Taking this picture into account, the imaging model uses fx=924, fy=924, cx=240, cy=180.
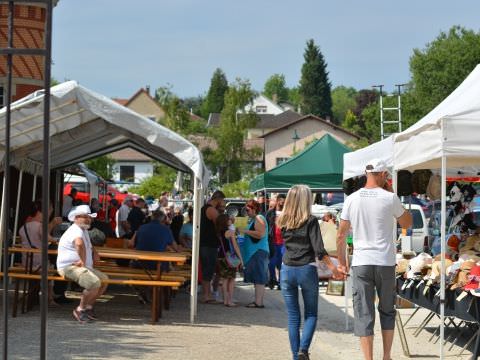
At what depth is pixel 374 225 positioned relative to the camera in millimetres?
8742

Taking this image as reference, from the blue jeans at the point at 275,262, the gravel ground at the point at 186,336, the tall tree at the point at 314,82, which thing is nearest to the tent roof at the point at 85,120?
the gravel ground at the point at 186,336

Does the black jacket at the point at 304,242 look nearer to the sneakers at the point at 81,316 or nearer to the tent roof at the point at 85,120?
the tent roof at the point at 85,120

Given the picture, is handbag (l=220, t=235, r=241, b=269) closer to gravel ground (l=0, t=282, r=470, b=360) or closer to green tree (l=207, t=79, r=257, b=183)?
gravel ground (l=0, t=282, r=470, b=360)

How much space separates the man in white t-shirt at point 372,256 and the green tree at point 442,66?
211 feet

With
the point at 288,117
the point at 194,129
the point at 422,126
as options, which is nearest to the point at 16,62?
the point at 422,126

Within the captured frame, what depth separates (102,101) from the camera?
1310 centimetres

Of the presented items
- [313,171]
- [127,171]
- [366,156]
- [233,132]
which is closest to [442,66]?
[233,132]

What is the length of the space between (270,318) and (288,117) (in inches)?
4685

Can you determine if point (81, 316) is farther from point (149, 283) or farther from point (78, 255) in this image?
point (149, 283)

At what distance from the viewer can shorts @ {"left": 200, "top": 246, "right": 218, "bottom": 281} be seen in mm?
15578

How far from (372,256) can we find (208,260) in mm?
7108

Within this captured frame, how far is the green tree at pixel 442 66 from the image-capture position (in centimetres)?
7200

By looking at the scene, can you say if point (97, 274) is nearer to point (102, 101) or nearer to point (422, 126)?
point (102, 101)

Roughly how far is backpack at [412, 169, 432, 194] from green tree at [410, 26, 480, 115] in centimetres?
5809
